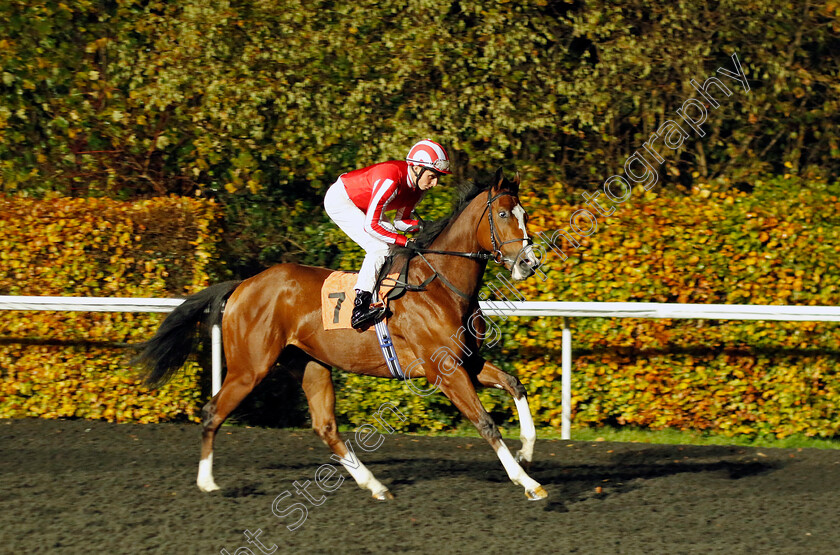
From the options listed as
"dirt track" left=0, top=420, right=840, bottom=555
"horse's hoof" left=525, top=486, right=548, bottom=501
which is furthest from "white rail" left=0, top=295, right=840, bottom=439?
"horse's hoof" left=525, top=486, right=548, bottom=501

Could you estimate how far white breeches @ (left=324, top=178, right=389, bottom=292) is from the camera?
4754 millimetres

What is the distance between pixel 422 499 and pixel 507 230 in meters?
1.44

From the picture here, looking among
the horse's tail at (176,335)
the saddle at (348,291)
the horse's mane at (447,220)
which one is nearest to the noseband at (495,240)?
the horse's mane at (447,220)

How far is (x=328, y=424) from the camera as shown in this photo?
5.01m

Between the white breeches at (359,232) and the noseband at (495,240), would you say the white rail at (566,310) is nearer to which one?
the white breeches at (359,232)

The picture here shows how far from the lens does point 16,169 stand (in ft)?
27.9

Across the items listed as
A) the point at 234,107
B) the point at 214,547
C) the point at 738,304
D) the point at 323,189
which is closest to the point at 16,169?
the point at 234,107

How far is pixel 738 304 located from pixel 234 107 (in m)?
4.48

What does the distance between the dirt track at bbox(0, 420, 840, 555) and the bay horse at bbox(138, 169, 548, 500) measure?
29 centimetres

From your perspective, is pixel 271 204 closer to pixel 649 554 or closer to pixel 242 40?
pixel 242 40

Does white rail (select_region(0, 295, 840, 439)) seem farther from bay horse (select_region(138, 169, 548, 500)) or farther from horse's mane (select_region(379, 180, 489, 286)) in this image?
horse's mane (select_region(379, 180, 489, 286))

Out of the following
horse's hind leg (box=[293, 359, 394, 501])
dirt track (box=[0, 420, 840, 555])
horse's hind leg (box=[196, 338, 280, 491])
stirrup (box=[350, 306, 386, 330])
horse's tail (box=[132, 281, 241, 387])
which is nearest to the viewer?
dirt track (box=[0, 420, 840, 555])

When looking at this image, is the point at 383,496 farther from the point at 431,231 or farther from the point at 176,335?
the point at 176,335

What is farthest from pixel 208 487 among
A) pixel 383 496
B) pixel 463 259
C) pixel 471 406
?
pixel 463 259
